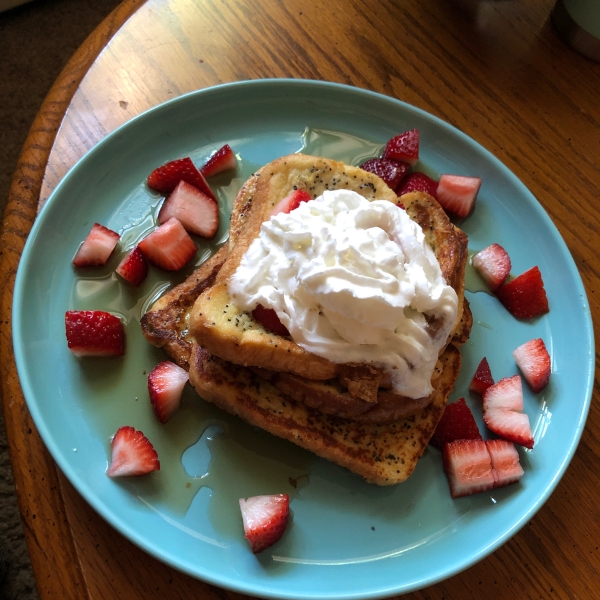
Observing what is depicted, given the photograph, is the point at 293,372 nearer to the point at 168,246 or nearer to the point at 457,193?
the point at 168,246

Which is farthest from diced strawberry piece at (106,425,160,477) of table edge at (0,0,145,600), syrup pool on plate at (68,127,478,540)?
table edge at (0,0,145,600)

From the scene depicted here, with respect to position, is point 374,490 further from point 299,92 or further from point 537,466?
point 299,92

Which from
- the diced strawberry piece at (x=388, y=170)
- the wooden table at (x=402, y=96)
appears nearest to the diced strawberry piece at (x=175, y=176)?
the wooden table at (x=402, y=96)

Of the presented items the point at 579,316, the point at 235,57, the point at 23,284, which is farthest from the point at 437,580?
the point at 235,57

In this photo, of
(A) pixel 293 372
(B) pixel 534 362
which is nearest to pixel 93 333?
(A) pixel 293 372

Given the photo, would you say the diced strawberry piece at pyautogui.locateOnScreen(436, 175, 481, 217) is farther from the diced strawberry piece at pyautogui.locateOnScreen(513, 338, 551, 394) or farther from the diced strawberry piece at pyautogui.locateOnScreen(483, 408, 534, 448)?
the diced strawberry piece at pyautogui.locateOnScreen(483, 408, 534, 448)
